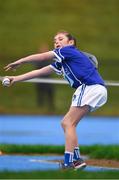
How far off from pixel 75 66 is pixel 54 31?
2774cm

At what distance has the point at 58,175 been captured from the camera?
9164mm

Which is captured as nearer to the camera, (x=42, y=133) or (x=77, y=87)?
(x=77, y=87)

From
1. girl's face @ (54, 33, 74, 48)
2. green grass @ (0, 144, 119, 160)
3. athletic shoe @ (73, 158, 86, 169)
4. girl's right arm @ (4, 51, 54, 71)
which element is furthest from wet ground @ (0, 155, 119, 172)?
girl's face @ (54, 33, 74, 48)

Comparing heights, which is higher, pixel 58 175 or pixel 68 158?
pixel 68 158

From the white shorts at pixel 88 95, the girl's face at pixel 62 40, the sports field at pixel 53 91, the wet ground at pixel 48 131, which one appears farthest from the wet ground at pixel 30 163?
the wet ground at pixel 48 131

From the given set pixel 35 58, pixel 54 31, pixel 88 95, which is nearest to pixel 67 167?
pixel 88 95

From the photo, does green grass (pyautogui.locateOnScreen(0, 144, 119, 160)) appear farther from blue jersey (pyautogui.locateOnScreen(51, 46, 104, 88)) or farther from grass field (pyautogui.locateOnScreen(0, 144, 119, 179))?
blue jersey (pyautogui.locateOnScreen(51, 46, 104, 88))

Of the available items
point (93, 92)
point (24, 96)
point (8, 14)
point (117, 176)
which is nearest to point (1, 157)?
point (93, 92)

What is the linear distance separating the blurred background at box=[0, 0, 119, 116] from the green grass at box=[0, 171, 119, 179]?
63.9 ft

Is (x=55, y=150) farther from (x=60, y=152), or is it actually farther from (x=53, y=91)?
(x=53, y=91)

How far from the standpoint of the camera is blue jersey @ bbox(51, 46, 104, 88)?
35.0 feet

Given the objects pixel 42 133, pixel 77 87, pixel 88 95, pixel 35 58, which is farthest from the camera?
pixel 42 133

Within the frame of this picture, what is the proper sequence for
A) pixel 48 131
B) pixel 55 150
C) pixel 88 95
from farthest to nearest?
pixel 48 131 < pixel 55 150 < pixel 88 95

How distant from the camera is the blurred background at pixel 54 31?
3069 cm
